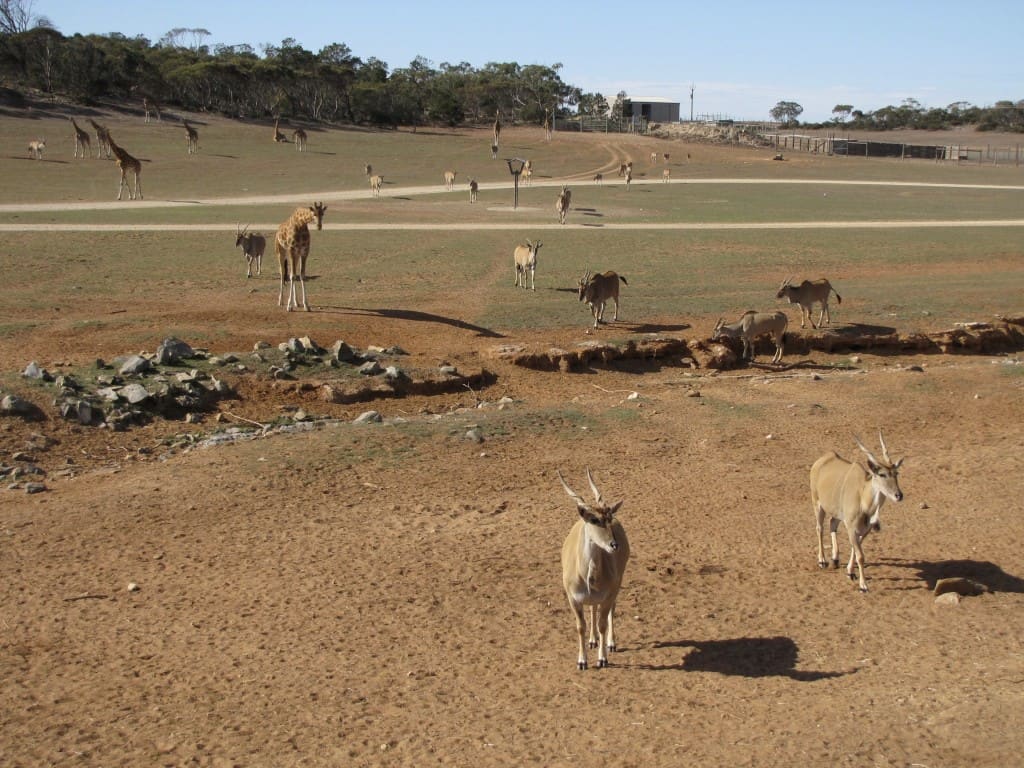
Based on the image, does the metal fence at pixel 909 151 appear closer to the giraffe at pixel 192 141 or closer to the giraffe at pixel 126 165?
the giraffe at pixel 192 141

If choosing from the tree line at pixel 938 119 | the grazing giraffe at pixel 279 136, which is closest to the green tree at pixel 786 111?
the tree line at pixel 938 119

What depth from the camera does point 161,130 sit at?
73562 millimetres

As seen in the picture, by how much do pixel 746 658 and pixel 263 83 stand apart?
94.2 meters

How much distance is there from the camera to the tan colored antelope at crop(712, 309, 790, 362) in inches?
843

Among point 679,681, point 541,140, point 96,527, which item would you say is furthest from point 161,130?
point 679,681

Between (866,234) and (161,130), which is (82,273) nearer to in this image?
(866,234)

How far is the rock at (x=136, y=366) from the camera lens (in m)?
17.5

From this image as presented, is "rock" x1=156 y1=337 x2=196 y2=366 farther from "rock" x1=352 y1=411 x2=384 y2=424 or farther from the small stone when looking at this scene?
"rock" x1=352 y1=411 x2=384 y2=424

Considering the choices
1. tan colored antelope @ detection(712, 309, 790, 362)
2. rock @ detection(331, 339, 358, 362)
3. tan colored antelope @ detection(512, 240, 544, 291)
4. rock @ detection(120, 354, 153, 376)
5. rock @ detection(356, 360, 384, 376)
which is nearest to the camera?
rock @ detection(120, 354, 153, 376)

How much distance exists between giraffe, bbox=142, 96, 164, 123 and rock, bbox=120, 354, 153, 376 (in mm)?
64304

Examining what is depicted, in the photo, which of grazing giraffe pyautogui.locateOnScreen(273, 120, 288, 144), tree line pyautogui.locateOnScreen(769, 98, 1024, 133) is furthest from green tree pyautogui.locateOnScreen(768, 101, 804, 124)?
A: grazing giraffe pyautogui.locateOnScreen(273, 120, 288, 144)

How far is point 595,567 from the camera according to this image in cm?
878

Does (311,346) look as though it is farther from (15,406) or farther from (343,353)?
(15,406)

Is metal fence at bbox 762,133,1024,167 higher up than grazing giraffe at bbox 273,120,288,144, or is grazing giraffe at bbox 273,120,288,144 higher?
metal fence at bbox 762,133,1024,167
